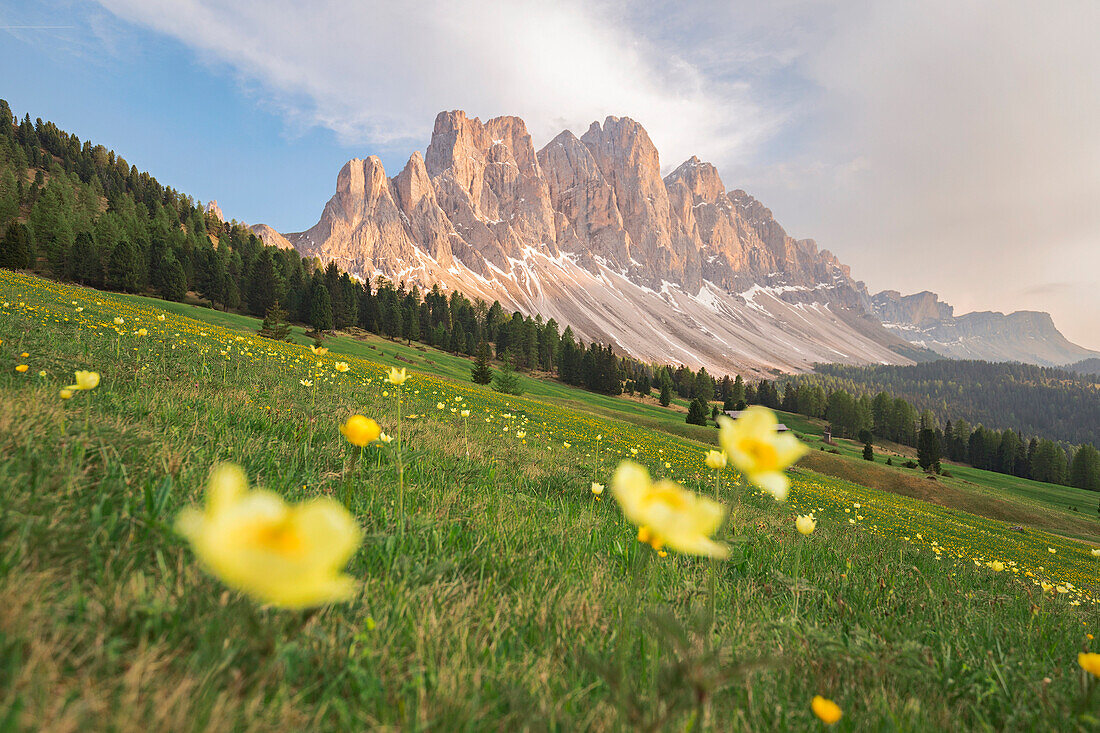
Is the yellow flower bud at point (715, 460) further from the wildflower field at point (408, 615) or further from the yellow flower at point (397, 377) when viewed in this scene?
the yellow flower at point (397, 377)

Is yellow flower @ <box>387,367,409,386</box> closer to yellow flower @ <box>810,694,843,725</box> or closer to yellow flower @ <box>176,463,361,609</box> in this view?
yellow flower @ <box>176,463,361,609</box>

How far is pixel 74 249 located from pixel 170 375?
78.4 metres

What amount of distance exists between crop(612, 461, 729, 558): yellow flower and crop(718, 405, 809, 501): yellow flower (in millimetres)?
216

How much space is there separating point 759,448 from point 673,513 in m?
0.45

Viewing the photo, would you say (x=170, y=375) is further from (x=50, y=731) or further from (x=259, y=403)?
(x=50, y=731)

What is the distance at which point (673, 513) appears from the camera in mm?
1148

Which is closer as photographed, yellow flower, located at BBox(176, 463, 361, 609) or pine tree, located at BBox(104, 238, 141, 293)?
yellow flower, located at BBox(176, 463, 361, 609)

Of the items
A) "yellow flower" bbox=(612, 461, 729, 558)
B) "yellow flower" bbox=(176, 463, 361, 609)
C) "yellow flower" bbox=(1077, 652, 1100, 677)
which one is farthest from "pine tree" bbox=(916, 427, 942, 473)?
"yellow flower" bbox=(176, 463, 361, 609)

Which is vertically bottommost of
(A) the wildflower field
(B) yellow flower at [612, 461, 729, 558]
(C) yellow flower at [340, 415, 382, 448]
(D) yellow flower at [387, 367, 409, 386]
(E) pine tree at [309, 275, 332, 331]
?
(A) the wildflower field

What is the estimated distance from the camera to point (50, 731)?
33.2 inches

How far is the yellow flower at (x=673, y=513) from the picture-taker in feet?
3.68

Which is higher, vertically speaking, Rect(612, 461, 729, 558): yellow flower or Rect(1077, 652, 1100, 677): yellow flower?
Rect(612, 461, 729, 558): yellow flower

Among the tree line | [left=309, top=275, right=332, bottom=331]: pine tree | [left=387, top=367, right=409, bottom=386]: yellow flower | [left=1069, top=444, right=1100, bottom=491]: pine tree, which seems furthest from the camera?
the tree line

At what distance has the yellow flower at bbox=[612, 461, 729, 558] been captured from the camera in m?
1.12
